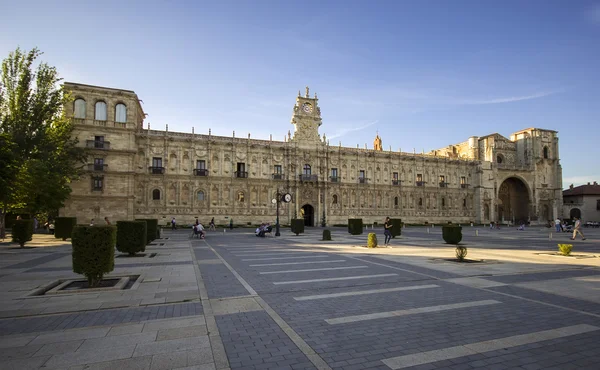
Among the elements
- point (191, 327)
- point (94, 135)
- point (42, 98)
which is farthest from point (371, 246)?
point (94, 135)

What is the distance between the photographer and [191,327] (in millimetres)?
5527

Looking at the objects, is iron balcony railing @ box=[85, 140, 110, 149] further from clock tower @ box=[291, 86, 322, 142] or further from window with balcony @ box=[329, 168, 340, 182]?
window with balcony @ box=[329, 168, 340, 182]

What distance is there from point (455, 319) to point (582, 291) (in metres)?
4.57

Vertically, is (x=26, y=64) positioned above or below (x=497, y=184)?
above

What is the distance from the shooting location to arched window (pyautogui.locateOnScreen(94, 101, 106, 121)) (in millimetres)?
37000

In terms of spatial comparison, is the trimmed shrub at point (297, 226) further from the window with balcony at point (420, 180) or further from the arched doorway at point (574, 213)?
the arched doorway at point (574, 213)

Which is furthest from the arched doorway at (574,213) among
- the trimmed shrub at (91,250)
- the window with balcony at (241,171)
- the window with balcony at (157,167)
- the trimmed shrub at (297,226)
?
the trimmed shrub at (91,250)

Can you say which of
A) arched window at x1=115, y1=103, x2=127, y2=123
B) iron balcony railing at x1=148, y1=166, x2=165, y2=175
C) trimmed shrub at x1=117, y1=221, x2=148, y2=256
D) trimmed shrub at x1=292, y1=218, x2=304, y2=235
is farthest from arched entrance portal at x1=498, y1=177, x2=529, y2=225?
trimmed shrub at x1=117, y1=221, x2=148, y2=256

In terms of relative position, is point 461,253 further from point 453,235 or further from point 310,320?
point 310,320

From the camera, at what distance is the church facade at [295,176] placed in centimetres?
3697

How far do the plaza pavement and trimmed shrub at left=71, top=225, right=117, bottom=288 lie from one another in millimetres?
766

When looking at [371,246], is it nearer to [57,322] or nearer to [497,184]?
[57,322]

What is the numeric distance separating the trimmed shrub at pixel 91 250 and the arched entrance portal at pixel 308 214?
4093 centimetres

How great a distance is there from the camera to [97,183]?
3662 centimetres
